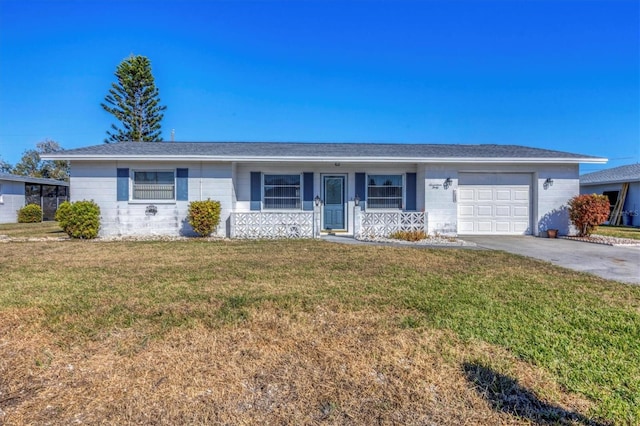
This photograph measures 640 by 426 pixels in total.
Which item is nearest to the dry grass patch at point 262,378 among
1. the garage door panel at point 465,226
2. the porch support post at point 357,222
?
the porch support post at point 357,222

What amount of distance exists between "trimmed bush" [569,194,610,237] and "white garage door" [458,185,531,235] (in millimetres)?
1374

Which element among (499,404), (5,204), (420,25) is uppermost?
(420,25)

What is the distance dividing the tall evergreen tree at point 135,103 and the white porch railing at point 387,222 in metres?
20.7

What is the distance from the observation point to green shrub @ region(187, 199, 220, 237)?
1060 cm

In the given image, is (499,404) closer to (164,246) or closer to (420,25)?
(164,246)

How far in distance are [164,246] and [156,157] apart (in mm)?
3397

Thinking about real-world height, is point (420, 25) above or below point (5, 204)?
above

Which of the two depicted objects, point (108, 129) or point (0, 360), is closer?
point (0, 360)

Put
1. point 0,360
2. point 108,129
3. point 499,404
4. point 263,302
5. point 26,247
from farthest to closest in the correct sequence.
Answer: point 108,129 < point 26,247 < point 263,302 < point 0,360 < point 499,404

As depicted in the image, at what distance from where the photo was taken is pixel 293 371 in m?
2.53

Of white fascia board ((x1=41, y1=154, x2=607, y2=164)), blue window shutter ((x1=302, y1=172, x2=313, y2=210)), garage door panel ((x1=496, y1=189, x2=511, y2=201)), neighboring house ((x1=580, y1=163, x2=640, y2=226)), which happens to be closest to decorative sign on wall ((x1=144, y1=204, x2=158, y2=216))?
white fascia board ((x1=41, y1=154, x2=607, y2=164))

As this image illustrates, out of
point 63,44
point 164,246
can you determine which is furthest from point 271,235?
point 63,44

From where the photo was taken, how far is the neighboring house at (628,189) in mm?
17250

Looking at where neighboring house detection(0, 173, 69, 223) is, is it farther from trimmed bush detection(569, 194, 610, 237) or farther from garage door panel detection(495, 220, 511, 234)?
trimmed bush detection(569, 194, 610, 237)
